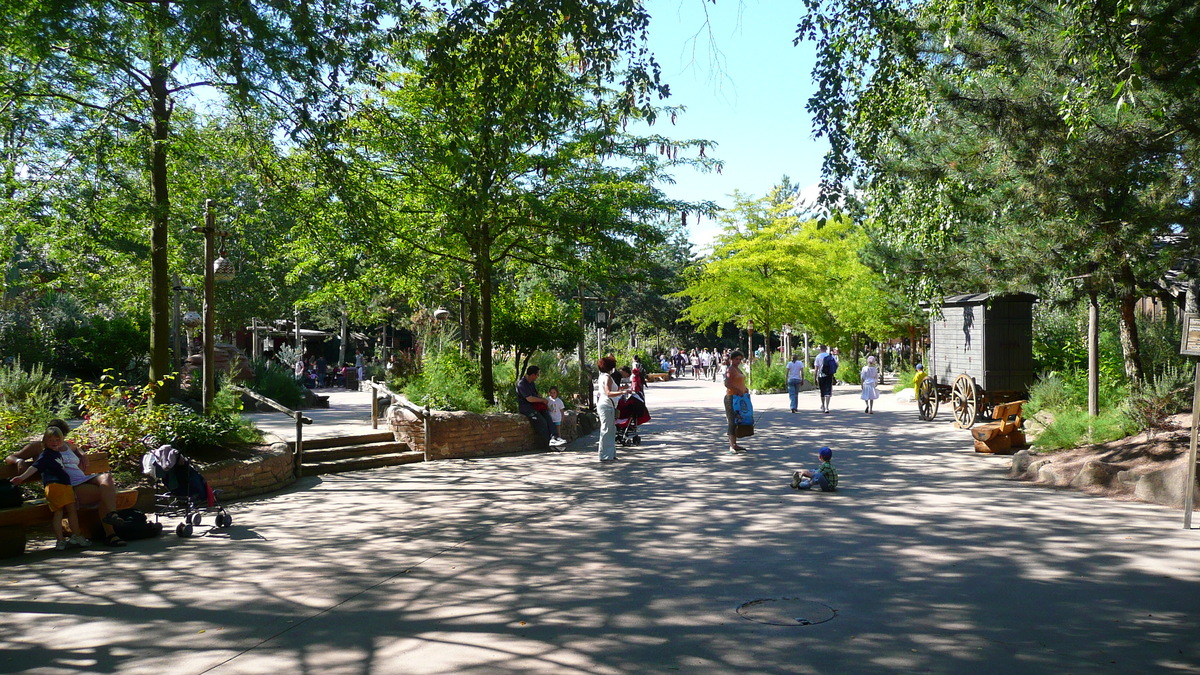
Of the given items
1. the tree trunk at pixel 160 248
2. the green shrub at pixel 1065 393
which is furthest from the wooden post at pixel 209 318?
the green shrub at pixel 1065 393

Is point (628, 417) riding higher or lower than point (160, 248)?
lower

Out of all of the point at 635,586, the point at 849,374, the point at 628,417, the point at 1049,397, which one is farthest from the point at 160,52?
the point at 849,374

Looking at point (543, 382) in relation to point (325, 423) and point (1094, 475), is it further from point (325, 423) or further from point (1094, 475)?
point (1094, 475)

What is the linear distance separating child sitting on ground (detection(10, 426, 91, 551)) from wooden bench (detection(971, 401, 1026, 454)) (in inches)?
474

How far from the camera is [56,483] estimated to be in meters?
7.70

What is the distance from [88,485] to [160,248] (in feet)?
14.9

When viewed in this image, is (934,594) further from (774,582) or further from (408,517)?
(408,517)

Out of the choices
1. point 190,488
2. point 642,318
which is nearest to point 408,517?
point 190,488

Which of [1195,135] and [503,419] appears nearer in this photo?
[1195,135]

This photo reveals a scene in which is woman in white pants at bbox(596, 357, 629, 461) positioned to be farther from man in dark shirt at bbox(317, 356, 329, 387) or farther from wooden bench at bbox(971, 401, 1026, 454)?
man in dark shirt at bbox(317, 356, 329, 387)

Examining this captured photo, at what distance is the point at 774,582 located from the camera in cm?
624

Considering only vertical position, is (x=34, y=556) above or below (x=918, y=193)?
below

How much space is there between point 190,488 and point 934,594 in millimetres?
7204

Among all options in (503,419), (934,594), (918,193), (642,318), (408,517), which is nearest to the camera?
(934,594)
